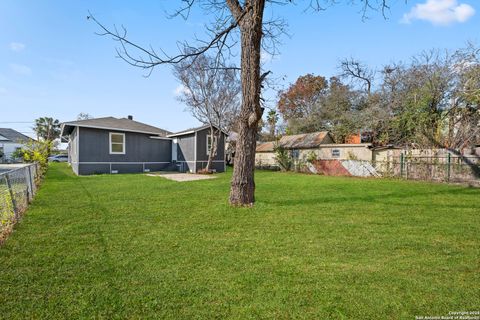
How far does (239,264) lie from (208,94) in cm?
1534

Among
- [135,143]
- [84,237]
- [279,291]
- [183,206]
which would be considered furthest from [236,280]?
[135,143]

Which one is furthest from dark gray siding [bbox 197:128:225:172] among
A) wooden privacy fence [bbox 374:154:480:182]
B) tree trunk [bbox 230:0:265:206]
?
tree trunk [bbox 230:0:265:206]

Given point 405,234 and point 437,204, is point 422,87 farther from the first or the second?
point 405,234

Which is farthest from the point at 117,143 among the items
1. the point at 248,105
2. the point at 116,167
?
the point at 248,105

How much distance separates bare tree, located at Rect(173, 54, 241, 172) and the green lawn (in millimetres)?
11294

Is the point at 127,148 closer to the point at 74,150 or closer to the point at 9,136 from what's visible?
the point at 74,150

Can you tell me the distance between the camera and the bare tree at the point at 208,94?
16.0m

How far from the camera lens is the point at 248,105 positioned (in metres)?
5.91

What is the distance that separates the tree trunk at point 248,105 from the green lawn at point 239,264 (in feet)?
2.17

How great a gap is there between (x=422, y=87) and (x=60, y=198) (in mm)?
17886

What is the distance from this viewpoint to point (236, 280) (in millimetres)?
2568

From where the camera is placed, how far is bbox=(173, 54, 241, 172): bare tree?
1605 cm

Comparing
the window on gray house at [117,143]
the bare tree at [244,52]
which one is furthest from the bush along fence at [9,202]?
the window on gray house at [117,143]

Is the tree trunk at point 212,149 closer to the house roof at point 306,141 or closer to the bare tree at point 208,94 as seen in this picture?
the bare tree at point 208,94
